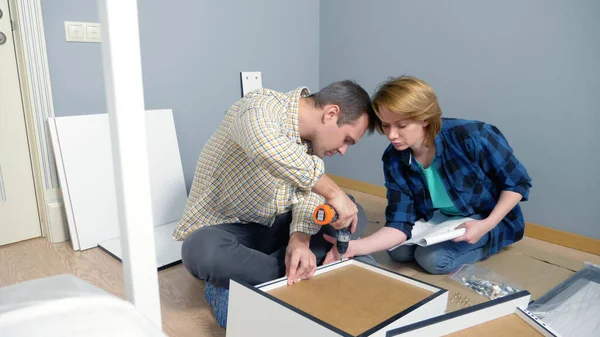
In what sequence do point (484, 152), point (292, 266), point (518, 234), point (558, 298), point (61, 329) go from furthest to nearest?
point (518, 234) → point (484, 152) → point (558, 298) → point (292, 266) → point (61, 329)

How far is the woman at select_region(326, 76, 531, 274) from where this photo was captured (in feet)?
4.79

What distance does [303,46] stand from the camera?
273 cm

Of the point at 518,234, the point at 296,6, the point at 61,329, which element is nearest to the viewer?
the point at 61,329

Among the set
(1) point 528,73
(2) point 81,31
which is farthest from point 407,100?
(2) point 81,31

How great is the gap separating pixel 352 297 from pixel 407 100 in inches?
25.8

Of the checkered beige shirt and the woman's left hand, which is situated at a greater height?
the checkered beige shirt

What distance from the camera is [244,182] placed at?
1.31 meters

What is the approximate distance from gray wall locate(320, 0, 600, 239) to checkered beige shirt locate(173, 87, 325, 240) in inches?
46.7

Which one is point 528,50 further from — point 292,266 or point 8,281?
point 8,281

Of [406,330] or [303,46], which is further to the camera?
[303,46]

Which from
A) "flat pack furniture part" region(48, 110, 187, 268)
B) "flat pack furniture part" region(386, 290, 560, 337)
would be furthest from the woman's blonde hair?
"flat pack furniture part" region(48, 110, 187, 268)

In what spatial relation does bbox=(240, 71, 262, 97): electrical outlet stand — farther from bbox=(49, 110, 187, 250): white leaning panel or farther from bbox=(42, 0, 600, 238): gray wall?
bbox=(49, 110, 187, 250): white leaning panel

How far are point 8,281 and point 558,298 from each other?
1.85 meters

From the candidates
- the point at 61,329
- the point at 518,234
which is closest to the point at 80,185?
the point at 61,329
